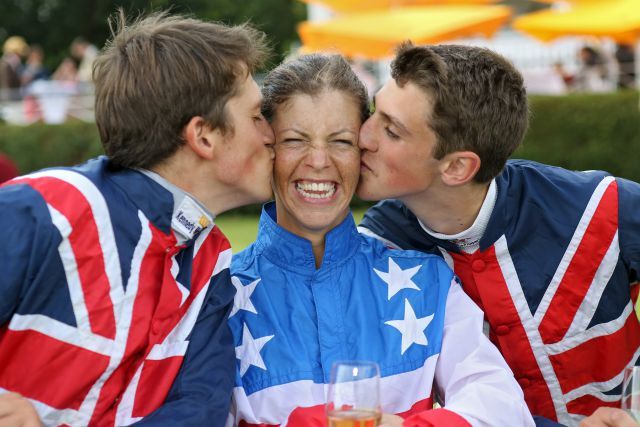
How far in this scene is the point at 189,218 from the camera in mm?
3277

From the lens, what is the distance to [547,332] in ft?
12.6

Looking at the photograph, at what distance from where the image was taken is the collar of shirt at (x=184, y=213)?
3.24 m

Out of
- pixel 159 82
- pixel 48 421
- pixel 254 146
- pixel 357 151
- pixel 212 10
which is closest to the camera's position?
pixel 48 421

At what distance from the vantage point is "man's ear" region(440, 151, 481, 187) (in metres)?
3.85

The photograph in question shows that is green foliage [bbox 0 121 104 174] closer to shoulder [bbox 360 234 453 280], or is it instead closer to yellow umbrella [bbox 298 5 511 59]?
yellow umbrella [bbox 298 5 511 59]

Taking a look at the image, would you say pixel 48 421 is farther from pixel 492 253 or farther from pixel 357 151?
pixel 492 253

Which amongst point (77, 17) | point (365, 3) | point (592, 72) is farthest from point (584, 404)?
point (77, 17)

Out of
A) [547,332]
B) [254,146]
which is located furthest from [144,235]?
[547,332]

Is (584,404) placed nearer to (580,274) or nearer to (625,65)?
(580,274)

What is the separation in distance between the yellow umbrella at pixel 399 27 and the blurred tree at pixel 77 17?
18350 millimetres

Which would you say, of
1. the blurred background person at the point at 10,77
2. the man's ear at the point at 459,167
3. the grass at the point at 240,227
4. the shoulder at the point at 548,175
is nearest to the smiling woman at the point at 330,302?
the man's ear at the point at 459,167

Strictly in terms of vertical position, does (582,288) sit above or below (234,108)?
below

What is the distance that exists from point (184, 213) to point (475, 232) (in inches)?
47.7

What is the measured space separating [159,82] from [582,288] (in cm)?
184
